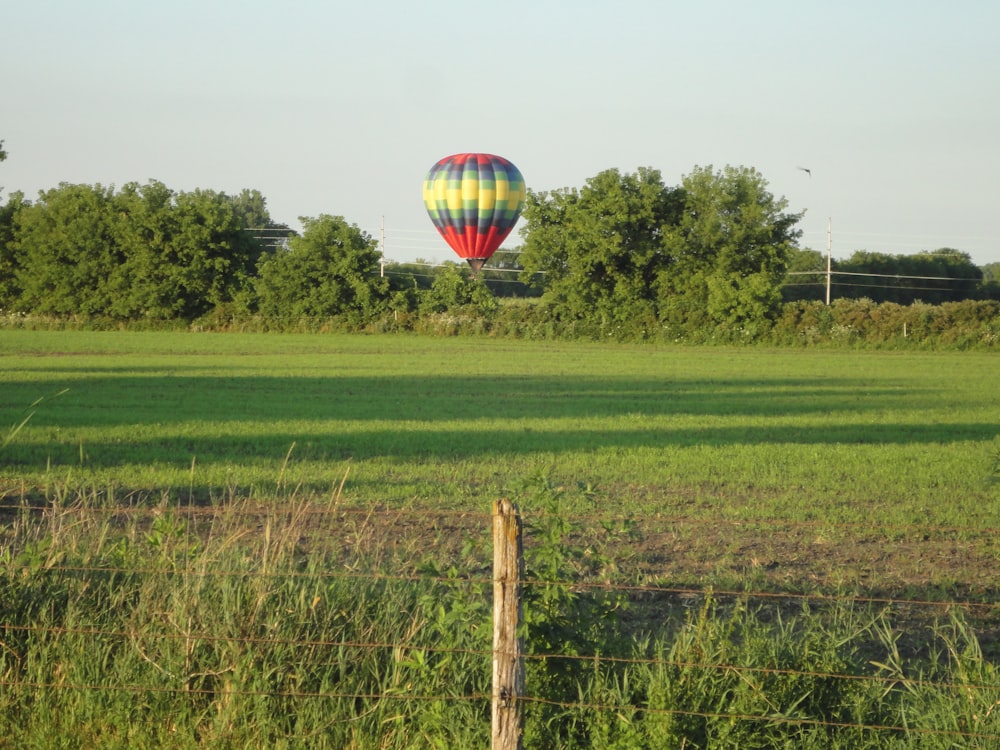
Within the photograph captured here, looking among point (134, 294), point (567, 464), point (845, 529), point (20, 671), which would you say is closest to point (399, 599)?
point (20, 671)

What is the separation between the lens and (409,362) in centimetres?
3616

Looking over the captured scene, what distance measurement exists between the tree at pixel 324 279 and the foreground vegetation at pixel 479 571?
32.4 metres

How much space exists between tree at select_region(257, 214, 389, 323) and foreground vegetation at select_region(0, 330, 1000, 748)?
32.4 meters

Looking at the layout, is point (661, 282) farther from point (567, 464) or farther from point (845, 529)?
point (845, 529)

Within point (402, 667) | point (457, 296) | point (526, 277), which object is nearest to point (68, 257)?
point (457, 296)

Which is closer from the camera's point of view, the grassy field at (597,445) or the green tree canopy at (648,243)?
the grassy field at (597,445)

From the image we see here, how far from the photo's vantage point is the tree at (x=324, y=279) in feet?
183

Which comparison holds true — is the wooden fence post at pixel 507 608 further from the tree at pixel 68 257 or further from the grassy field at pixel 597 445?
the tree at pixel 68 257

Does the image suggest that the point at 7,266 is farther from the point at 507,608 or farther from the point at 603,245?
the point at 507,608

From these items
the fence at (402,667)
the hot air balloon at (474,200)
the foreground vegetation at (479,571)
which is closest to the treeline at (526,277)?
the hot air balloon at (474,200)

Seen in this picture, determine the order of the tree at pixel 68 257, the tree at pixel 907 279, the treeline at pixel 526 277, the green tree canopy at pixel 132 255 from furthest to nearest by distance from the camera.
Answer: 1. the tree at pixel 907 279
2. the tree at pixel 68 257
3. the green tree canopy at pixel 132 255
4. the treeline at pixel 526 277

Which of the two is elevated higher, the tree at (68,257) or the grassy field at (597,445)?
the tree at (68,257)

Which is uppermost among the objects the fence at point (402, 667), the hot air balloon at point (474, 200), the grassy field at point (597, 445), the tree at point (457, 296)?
the hot air balloon at point (474, 200)

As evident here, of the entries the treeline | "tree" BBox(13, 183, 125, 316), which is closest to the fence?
the treeline
